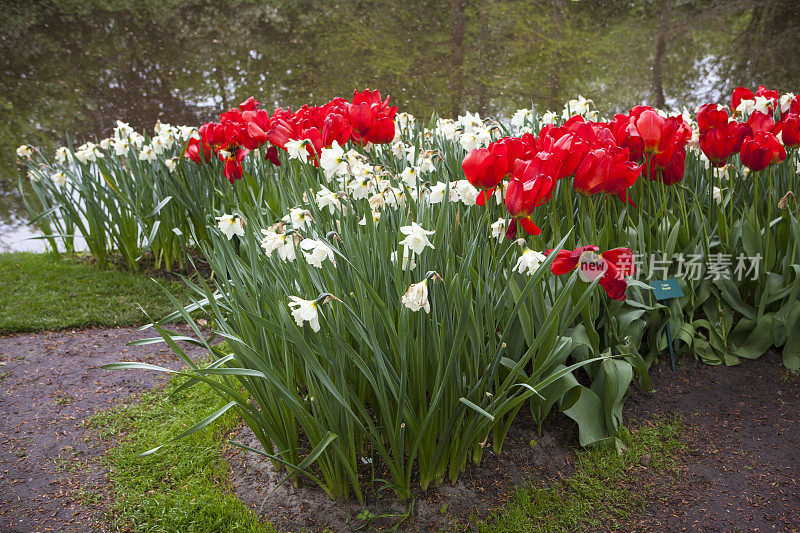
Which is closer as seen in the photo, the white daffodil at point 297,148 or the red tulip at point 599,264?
the red tulip at point 599,264

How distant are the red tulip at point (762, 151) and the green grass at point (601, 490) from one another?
1029 millimetres

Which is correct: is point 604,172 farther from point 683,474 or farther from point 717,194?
point 717,194

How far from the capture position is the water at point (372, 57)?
7559 millimetres

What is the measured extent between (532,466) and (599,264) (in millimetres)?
686

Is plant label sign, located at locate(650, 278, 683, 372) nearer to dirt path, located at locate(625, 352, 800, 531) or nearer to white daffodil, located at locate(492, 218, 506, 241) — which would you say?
dirt path, located at locate(625, 352, 800, 531)

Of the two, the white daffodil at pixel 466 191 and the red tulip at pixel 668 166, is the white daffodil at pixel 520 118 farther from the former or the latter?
the white daffodil at pixel 466 191

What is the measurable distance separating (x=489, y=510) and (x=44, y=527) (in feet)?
4.19

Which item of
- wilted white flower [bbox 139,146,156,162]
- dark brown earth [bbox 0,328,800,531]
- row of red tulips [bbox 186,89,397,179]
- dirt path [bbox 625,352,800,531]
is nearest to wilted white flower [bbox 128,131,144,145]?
wilted white flower [bbox 139,146,156,162]

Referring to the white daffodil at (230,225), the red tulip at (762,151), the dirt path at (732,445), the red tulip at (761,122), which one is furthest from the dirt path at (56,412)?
the red tulip at (761,122)

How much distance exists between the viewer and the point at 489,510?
160 cm

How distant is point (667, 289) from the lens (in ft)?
6.74

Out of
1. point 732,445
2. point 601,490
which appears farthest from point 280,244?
point 732,445

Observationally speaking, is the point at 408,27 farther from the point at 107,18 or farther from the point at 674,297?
the point at 674,297

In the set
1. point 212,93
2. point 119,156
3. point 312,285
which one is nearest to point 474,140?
point 312,285
